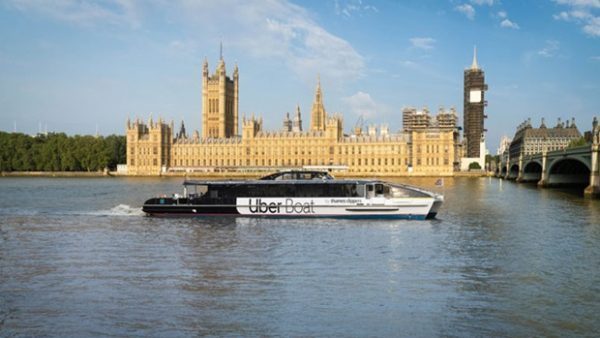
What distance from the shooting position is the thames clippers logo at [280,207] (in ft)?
126

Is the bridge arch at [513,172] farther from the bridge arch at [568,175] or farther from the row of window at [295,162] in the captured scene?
the bridge arch at [568,175]

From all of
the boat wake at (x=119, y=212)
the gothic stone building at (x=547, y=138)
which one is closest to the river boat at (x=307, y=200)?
the boat wake at (x=119, y=212)

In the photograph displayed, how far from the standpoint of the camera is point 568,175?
84562 millimetres

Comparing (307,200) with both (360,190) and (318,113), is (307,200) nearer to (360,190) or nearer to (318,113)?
(360,190)

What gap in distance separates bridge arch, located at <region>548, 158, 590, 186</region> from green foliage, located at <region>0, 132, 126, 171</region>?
4333 inches

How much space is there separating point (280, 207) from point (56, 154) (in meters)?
133

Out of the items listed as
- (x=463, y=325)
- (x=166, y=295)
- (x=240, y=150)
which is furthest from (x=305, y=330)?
(x=240, y=150)

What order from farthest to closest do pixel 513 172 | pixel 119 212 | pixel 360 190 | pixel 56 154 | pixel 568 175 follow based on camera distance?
1. pixel 56 154
2. pixel 513 172
3. pixel 568 175
4. pixel 119 212
5. pixel 360 190

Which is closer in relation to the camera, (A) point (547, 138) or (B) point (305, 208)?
(B) point (305, 208)

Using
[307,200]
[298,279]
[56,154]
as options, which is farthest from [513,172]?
[298,279]

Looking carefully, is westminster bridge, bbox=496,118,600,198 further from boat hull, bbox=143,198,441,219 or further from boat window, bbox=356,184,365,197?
boat window, bbox=356,184,365,197

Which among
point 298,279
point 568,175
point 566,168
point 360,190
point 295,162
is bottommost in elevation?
point 298,279

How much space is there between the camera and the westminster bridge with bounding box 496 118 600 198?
58.4 metres

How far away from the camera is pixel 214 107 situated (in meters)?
175
